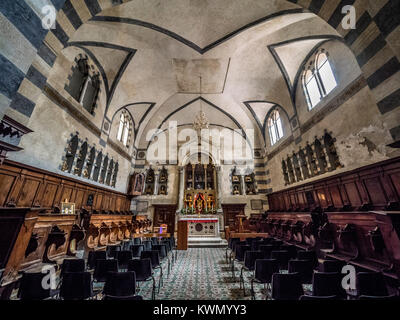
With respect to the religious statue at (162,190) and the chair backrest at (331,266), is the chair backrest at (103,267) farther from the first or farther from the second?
the religious statue at (162,190)

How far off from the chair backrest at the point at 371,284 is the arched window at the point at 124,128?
1348 centimetres

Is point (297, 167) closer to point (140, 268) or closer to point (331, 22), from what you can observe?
point (331, 22)

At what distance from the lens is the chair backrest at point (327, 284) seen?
2.28 meters

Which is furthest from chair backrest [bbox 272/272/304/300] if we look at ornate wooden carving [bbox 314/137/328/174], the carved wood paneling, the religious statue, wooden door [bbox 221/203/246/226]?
the religious statue

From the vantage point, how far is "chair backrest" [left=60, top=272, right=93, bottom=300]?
7.80 ft

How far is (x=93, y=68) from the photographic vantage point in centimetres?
895

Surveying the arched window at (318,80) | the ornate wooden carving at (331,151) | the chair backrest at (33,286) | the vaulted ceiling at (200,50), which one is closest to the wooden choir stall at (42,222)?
the chair backrest at (33,286)

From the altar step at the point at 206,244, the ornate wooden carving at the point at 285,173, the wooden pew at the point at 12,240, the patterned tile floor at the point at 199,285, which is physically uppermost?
the ornate wooden carving at the point at 285,173

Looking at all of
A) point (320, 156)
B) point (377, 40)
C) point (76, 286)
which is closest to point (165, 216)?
point (320, 156)

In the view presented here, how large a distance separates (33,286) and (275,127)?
14324mm

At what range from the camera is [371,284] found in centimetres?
222
